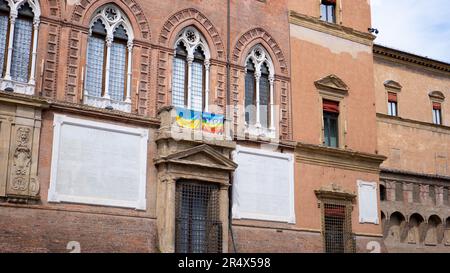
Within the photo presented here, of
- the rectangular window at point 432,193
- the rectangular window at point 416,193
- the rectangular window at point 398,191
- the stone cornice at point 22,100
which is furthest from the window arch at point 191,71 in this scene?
the rectangular window at point 432,193

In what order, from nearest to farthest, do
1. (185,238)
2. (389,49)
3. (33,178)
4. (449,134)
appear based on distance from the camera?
(33,178)
(185,238)
(389,49)
(449,134)

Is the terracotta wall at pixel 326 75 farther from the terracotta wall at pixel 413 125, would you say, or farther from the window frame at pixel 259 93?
the terracotta wall at pixel 413 125

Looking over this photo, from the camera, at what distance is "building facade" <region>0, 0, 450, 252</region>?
19.0 metres

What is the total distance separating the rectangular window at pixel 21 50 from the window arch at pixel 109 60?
1901 millimetres

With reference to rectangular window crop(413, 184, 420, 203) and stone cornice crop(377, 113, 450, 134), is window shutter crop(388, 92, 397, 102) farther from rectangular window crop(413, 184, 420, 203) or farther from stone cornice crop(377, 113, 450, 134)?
rectangular window crop(413, 184, 420, 203)


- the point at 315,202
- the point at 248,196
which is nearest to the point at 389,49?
the point at 315,202

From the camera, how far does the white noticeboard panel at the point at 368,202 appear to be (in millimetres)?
26125

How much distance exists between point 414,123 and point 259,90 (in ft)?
46.3

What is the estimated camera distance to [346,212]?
25.5 meters

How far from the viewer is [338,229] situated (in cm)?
2525

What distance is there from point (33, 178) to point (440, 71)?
26723 millimetres

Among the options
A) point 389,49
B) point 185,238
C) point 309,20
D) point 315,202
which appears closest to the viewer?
point 185,238

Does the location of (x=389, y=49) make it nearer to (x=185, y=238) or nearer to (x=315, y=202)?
(x=315, y=202)

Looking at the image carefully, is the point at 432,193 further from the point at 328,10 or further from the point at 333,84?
the point at 328,10
